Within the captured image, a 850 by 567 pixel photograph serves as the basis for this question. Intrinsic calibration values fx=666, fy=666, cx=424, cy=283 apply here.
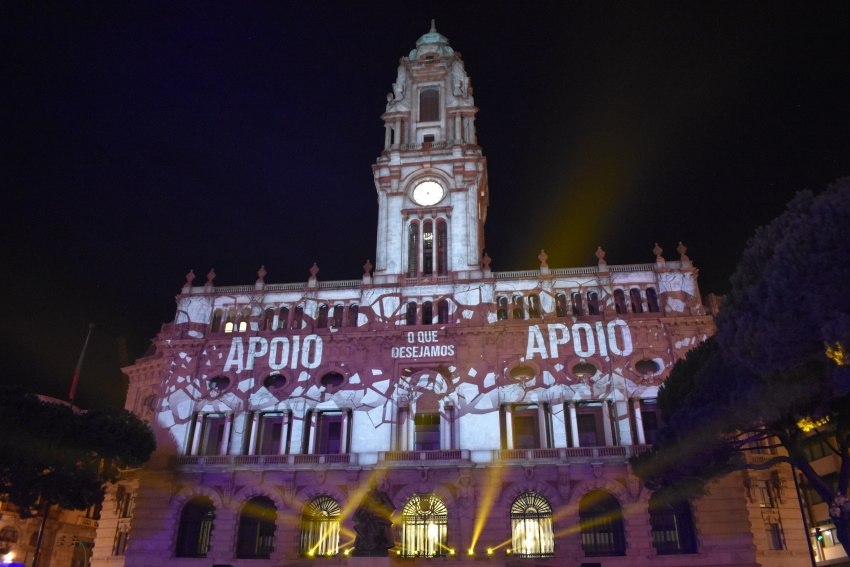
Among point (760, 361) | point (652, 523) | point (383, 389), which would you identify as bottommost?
point (652, 523)

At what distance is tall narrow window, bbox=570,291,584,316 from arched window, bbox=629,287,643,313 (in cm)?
385

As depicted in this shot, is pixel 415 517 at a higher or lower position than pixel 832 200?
lower

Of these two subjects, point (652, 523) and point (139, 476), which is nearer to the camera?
point (652, 523)

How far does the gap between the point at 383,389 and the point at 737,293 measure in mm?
28904

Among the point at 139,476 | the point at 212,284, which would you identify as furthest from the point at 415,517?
the point at 212,284

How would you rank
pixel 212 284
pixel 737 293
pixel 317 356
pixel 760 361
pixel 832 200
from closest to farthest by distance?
pixel 832 200, pixel 760 361, pixel 737 293, pixel 317 356, pixel 212 284

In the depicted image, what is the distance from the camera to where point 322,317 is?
54406mm

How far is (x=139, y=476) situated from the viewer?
4872cm

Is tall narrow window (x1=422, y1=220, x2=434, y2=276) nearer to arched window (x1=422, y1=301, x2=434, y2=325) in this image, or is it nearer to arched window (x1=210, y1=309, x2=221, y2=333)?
arched window (x1=422, y1=301, x2=434, y2=325)

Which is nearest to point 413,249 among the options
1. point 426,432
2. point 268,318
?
point 268,318

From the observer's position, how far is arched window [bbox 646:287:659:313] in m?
50.9

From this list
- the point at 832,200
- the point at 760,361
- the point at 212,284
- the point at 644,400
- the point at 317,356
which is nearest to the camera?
the point at 832,200

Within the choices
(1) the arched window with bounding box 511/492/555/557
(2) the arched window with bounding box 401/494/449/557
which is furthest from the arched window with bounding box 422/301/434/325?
(1) the arched window with bounding box 511/492/555/557

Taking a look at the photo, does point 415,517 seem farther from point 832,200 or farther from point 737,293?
point 832,200
